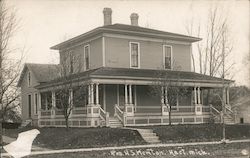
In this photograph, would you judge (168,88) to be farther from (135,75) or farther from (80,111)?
(80,111)

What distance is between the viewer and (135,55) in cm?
3206

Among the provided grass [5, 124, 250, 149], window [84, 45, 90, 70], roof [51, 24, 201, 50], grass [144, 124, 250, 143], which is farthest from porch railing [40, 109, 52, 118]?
grass [144, 124, 250, 143]

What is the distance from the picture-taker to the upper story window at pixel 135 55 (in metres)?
31.9

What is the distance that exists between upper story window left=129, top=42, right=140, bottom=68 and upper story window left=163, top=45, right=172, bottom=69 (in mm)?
2455

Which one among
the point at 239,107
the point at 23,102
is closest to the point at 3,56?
the point at 23,102

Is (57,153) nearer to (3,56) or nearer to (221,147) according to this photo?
(3,56)

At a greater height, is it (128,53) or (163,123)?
(128,53)

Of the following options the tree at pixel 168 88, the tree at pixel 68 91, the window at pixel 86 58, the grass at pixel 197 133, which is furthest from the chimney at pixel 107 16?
the grass at pixel 197 133

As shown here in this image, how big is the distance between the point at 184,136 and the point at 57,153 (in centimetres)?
954

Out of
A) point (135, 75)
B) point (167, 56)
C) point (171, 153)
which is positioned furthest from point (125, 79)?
point (171, 153)

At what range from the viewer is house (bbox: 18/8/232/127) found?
90.7 feet

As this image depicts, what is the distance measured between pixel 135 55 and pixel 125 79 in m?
4.31

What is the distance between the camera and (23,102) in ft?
143

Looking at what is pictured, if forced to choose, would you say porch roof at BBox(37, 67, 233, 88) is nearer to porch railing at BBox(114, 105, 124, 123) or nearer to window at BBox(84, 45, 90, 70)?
porch railing at BBox(114, 105, 124, 123)
